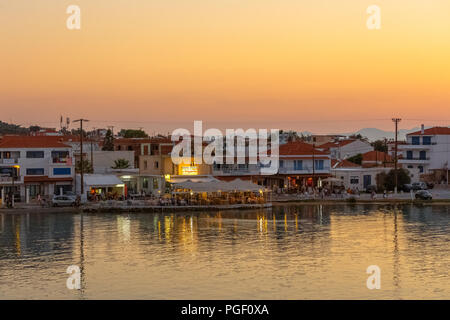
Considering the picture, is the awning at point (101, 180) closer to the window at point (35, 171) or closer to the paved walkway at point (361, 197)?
the window at point (35, 171)

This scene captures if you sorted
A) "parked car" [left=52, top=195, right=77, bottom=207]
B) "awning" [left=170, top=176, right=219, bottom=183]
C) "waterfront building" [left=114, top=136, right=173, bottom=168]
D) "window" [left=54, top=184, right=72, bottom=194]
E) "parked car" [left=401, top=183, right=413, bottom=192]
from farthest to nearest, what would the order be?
"parked car" [left=401, top=183, right=413, bottom=192]
"waterfront building" [left=114, top=136, right=173, bottom=168]
"awning" [left=170, top=176, right=219, bottom=183]
"window" [left=54, top=184, right=72, bottom=194]
"parked car" [left=52, top=195, right=77, bottom=207]

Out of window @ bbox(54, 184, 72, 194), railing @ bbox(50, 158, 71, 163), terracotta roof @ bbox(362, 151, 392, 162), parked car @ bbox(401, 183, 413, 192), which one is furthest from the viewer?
terracotta roof @ bbox(362, 151, 392, 162)

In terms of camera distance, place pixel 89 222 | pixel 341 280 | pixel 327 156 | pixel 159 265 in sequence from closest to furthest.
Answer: pixel 341 280 → pixel 159 265 → pixel 89 222 → pixel 327 156

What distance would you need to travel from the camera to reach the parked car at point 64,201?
2480 inches

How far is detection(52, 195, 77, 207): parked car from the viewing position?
63000mm

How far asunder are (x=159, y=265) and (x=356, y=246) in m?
13.0

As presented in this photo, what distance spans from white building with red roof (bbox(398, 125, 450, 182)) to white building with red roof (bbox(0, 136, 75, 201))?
4539 cm

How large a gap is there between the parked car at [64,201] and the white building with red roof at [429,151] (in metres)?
47.1

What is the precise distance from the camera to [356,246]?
140 feet

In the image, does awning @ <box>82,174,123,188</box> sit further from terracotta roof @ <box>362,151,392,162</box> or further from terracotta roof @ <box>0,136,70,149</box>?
terracotta roof @ <box>362,151,392,162</box>

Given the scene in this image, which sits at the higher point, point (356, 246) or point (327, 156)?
point (327, 156)

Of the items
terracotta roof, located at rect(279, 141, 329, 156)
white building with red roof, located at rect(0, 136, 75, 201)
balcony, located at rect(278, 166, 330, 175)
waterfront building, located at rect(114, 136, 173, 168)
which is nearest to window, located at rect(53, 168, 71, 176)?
white building with red roof, located at rect(0, 136, 75, 201)
